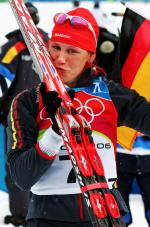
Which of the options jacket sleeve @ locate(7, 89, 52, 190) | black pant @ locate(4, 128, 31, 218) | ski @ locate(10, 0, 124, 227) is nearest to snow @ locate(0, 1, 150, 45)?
black pant @ locate(4, 128, 31, 218)

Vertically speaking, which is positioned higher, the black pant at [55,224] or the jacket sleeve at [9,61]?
the black pant at [55,224]

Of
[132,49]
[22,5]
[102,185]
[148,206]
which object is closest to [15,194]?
[148,206]

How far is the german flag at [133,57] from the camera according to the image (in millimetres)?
4457

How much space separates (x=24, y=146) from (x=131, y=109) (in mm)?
611

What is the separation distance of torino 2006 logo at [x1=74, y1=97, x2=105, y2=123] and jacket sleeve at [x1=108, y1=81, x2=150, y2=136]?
108mm

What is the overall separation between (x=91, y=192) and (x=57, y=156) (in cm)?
47

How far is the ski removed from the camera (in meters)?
2.74

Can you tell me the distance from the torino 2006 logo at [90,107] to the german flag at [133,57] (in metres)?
1.08

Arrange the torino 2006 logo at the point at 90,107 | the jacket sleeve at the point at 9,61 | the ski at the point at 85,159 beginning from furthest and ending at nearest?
the jacket sleeve at the point at 9,61
the torino 2006 logo at the point at 90,107
the ski at the point at 85,159

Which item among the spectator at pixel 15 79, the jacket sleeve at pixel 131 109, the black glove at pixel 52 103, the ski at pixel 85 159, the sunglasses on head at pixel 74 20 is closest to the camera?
the ski at pixel 85 159

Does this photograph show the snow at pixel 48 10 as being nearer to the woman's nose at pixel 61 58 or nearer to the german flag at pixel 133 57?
the german flag at pixel 133 57

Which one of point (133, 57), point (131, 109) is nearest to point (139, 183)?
point (133, 57)

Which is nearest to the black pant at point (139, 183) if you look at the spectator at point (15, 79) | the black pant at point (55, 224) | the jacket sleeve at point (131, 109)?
the spectator at point (15, 79)

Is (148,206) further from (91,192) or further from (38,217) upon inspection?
(91,192)
